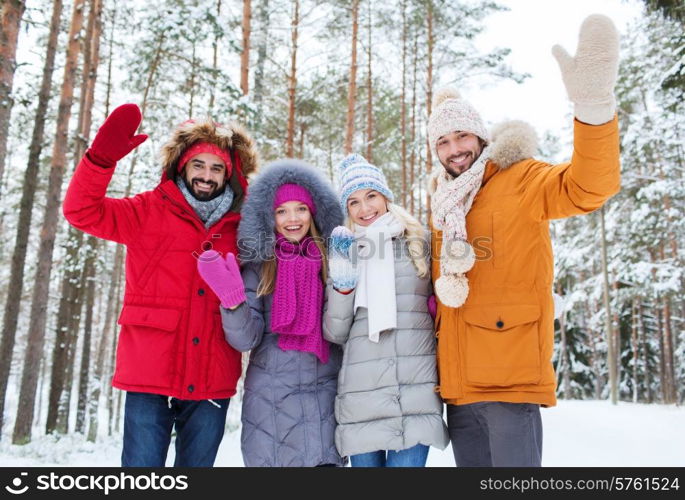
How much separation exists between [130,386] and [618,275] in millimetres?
16435

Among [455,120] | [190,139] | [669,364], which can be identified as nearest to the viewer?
[455,120]

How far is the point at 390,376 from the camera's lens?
2.71 metres

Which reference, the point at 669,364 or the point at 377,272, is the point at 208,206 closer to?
the point at 377,272

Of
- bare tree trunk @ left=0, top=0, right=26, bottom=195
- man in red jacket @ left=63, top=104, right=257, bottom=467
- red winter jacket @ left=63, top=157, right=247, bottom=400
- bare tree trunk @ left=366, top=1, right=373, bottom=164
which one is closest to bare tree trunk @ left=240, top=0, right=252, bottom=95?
bare tree trunk @ left=0, top=0, right=26, bottom=195

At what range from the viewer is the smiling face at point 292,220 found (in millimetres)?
3182

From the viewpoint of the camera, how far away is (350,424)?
2.74m

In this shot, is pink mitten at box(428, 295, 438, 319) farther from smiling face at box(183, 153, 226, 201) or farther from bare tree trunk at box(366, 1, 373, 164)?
bare tree trunk at box(366, 1, 373, 164)

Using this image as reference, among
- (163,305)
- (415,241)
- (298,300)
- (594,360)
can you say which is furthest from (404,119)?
A: (594,360)

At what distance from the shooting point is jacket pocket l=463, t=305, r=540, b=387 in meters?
2.45

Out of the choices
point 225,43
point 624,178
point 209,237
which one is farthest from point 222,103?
point 624,178

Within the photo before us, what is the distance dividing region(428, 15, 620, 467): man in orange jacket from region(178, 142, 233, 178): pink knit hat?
1.42 m

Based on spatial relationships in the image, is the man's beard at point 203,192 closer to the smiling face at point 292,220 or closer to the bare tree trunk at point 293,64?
the smiling face at point 292,220

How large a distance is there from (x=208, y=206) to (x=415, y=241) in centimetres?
131

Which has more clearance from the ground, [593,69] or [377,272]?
[593,69]
